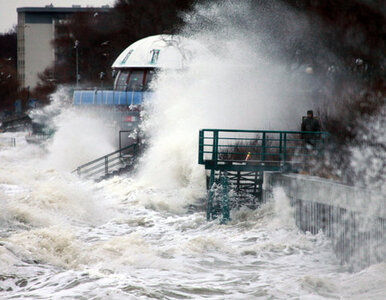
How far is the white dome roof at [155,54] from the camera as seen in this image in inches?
1898

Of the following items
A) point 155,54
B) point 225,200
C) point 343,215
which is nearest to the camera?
point 343,215

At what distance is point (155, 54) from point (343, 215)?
1370 inches

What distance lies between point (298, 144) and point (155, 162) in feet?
24.7

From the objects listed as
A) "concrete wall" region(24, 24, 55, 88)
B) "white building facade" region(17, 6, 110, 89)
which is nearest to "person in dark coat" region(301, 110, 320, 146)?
"white building facade" region(17, 6, 110, 89)

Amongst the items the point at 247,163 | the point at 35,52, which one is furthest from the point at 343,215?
the point at 35,52

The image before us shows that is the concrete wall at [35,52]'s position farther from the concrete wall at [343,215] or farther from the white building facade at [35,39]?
the concrete wall at [343,215]

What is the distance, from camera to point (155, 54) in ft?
166

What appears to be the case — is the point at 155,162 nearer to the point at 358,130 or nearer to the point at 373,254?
the point at 358,130

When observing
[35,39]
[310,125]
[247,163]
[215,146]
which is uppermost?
[35,39]

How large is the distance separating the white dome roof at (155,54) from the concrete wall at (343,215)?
2761 cm

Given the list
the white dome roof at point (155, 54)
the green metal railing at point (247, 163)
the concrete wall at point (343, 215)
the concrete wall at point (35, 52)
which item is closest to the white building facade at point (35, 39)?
the concrete wall at point (35, 52)

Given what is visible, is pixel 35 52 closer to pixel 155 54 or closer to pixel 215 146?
pixel 155 54

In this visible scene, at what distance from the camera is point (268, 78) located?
1410 inches

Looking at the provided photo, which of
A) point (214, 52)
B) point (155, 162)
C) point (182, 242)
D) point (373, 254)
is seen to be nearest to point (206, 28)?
point (214, 52)
